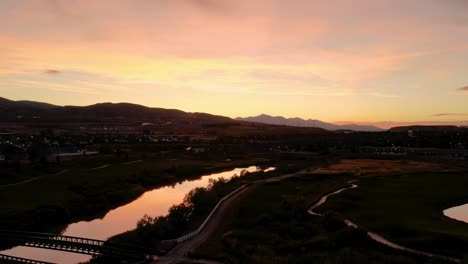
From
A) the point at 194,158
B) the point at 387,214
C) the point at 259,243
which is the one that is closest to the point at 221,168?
the point at 194,158

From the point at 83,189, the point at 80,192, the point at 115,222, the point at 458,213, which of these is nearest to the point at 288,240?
the point at 115,222

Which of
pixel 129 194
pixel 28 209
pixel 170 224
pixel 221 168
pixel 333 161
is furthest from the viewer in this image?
pixel 333 161

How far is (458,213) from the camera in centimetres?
6350

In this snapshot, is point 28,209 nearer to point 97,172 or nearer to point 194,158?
point 97,172

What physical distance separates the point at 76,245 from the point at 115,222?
17227mm

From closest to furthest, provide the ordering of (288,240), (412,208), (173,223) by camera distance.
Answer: (288,240) < (173,223) < (412,208)

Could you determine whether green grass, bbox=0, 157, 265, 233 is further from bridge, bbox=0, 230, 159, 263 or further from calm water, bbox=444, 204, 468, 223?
calm water, bbox=444, 204, 468, 223

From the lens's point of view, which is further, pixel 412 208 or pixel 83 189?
pixel 83 189

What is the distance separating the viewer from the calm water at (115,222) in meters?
47.9

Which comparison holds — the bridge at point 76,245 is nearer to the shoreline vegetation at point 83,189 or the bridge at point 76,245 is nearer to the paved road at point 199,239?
the shoreline vegetation at point 83,189

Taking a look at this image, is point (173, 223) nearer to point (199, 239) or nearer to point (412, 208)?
point (199, 239)

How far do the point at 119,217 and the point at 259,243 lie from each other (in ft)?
94.5

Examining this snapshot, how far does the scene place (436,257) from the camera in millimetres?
39250

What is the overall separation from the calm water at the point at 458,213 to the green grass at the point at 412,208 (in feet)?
3.24
